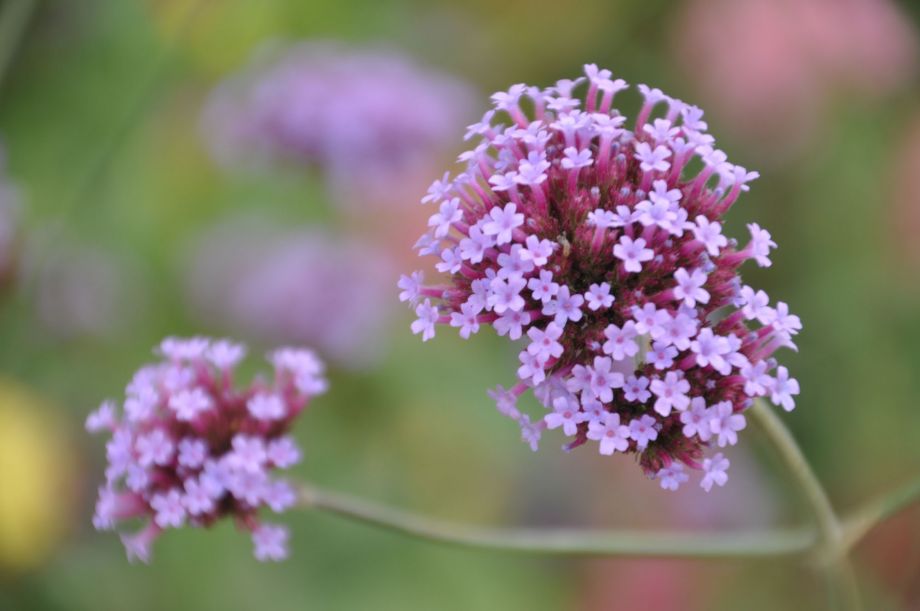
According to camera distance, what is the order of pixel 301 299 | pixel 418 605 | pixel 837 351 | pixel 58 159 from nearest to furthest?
pixel 418 605 < pixel 301 299 < pixel 837 351 < pixel 58 159

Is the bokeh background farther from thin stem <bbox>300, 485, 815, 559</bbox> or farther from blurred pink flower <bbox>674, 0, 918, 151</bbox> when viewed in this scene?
thin stem <bbox>300, 485, 815, 559</bbox>

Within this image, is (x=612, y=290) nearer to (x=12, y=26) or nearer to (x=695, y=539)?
(x=695, y=539)

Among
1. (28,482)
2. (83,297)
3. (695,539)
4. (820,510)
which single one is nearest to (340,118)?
(83,297)

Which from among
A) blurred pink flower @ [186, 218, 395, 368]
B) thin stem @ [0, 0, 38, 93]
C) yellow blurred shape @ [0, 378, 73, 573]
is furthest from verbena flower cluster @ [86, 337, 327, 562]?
blurred pink flower @ [186, 218, 395, 368]

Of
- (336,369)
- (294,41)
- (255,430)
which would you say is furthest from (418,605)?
(294,41)

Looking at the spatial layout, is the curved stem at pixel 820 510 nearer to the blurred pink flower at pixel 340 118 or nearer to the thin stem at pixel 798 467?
the thin stem at pixel 798 467

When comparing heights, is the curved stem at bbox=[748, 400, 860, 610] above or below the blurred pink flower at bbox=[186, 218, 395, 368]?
below

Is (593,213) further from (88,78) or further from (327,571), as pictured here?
(88,78)
